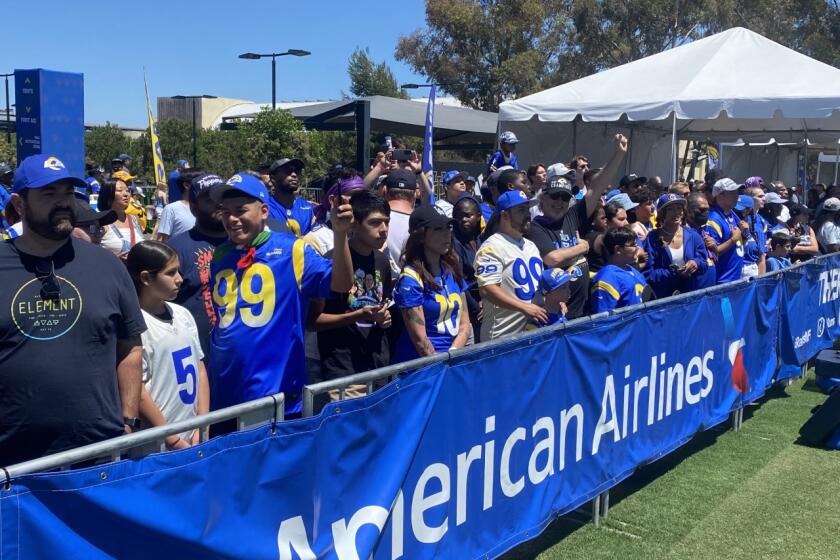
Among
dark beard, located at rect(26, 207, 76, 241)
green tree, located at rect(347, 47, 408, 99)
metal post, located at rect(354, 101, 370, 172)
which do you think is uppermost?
green tree, located at rect(347, 47, 408, 99)

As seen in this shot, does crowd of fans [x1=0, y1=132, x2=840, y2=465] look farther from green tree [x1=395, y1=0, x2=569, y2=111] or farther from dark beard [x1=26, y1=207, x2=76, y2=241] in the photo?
green tree [x1=395, y1=0, x2=569, y2=111]

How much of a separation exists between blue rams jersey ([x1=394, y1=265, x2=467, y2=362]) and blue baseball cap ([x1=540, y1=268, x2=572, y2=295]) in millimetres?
721

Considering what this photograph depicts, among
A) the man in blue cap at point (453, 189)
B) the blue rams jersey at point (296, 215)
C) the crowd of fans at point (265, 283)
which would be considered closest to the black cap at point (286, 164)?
the crowd of fans at point (265, 283)

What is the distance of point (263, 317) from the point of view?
3.68 metres

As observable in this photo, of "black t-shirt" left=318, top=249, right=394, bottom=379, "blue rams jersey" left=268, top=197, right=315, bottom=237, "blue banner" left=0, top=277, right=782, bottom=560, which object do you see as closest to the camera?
"blue banner" left=0, top=277, right=782, bottom=560

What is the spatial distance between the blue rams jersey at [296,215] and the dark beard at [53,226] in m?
3.41

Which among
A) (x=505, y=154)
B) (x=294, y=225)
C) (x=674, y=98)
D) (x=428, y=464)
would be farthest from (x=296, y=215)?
(x=674, y=98)

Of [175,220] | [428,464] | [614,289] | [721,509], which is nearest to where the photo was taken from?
[428,464]

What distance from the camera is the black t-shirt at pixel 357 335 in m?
4.28

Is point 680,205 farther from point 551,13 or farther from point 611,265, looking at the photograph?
point 551,13

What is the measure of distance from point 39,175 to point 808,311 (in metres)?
7.87

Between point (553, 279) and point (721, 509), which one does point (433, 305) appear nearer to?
point (553, 279)

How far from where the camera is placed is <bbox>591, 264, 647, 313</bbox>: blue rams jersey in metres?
5.99

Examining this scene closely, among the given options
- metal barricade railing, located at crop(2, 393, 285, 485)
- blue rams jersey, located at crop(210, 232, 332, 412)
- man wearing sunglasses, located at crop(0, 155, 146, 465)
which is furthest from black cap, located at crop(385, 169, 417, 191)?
metal barricade railing, located at crop(2, 393, 285, 485)
